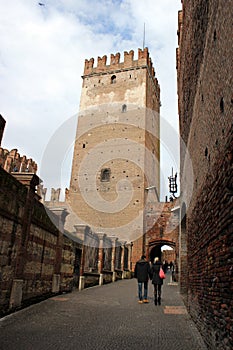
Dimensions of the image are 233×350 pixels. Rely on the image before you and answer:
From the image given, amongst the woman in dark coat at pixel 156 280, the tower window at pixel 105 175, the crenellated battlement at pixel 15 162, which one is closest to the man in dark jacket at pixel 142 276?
the woman in dark coat at pixel 156 280

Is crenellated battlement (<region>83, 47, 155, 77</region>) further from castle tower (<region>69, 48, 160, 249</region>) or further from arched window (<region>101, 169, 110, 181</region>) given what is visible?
arched window (<region>101, 169, 110, 181</region>)

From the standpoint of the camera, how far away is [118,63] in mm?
28641

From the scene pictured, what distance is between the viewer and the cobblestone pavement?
14.0 feet

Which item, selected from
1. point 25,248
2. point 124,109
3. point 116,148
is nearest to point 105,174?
point 116,148

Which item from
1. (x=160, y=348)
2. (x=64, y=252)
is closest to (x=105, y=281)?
(x=64, y=252)

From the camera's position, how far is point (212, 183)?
4.14 meters

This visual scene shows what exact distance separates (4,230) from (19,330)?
1820 mm

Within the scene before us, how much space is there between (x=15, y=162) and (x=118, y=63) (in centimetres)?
1408

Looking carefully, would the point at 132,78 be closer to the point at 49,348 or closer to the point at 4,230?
the point at 4,230

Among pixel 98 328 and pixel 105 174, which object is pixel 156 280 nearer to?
pixel 98 328

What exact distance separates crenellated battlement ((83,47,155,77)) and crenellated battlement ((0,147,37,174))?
1113 cm

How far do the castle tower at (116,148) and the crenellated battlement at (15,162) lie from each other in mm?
3720

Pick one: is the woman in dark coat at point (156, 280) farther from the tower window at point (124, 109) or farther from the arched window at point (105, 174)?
the tower window at point (124, 109)

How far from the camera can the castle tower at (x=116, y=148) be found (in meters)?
23.1
